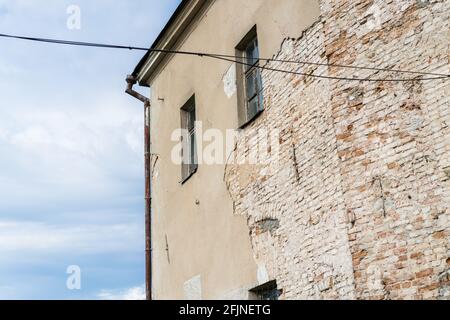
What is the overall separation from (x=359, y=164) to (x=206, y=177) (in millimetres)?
3421

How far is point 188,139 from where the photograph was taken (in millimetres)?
10789

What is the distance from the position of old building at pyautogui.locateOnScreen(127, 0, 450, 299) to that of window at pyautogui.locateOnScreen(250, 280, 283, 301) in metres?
0.03

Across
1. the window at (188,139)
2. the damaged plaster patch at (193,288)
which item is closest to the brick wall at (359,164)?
the damaged plaster patch at (193,288)

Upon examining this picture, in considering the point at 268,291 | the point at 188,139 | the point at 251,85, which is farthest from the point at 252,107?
the point at 268,291

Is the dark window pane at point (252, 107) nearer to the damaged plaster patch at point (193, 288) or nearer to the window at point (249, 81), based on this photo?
A: the window at point (249, 81)

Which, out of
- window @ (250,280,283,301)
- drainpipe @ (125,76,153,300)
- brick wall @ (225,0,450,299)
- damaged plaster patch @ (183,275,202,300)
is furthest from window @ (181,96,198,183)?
window @ (250,280,283,301)

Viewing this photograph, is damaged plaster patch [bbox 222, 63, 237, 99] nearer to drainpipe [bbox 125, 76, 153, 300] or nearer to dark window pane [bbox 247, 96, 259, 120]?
dark window pane [bbox 247, 96, 259, 120]

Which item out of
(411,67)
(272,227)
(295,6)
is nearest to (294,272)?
(272,227)

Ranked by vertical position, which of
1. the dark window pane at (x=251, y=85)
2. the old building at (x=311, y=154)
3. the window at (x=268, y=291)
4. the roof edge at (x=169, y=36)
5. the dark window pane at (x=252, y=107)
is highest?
the roof edge at (x=169, y=36)

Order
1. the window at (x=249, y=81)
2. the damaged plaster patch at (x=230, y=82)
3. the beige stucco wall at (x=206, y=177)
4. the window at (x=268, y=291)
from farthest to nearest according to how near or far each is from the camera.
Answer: the damaged plaster patch at (x=230, y=82) → the window at (x=249, y=81) → the beige stucco wall at (x=206, y=177) → the window at (x=268, y=291)

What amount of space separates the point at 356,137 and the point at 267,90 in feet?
6.52

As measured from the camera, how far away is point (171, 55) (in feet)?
37.9

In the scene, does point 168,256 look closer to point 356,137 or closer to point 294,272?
point 294,272

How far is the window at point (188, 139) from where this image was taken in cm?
1052
